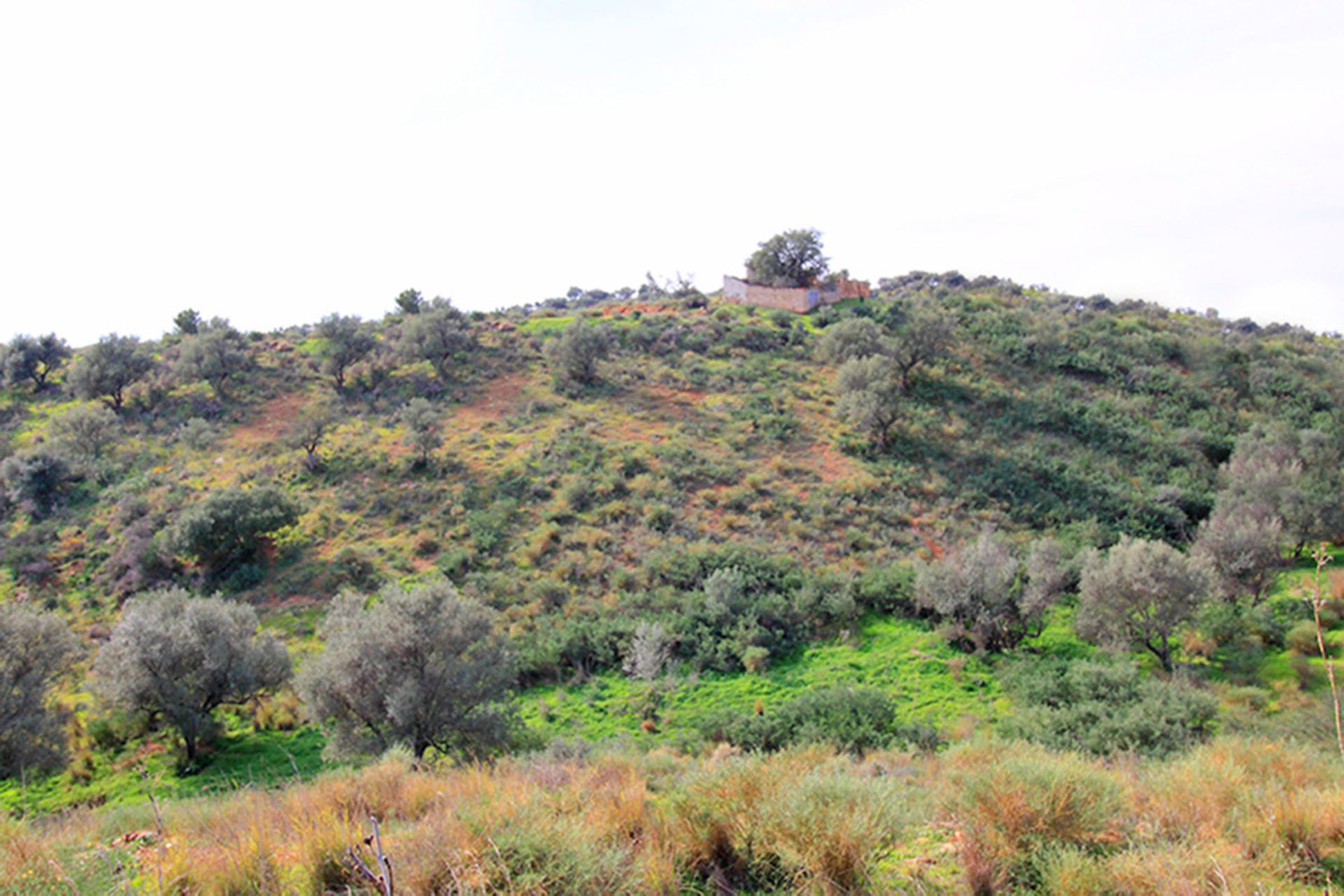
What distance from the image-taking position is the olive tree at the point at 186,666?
1116 centimetres

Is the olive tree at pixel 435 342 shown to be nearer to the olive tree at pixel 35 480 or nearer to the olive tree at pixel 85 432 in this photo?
the olive tree at pixel 85 432

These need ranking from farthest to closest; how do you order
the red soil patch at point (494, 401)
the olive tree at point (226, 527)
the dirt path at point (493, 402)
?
the red soil patch at point (494, 401), the dirt path at point (493, 402), the olive tree at point (226, 527)

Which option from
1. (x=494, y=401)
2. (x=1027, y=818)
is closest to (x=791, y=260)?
(x=494, y=401)

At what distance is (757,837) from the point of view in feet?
15.0

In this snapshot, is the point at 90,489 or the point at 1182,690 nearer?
the point at 1182,690

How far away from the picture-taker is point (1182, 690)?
10.2 m

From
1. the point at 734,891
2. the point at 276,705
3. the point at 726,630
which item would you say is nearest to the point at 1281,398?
the point at 726,630

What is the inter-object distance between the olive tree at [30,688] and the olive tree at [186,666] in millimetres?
657

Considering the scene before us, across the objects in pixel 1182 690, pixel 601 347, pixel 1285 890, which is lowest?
pixel 1182 690

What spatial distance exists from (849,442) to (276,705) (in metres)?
20.3

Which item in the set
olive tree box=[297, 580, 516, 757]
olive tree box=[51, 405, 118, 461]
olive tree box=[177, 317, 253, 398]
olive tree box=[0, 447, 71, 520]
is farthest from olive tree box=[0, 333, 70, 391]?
olive tree box=[297, 580, 516, 757]

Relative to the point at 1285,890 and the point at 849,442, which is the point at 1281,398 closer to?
the point at 849,442

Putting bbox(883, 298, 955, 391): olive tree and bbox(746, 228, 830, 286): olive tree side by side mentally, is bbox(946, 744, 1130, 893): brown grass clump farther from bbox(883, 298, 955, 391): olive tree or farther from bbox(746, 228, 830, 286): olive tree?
bbox(746, 228, 830, 286): olive tree

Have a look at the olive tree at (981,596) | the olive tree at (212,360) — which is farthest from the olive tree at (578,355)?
the olive tree at (981,596)
